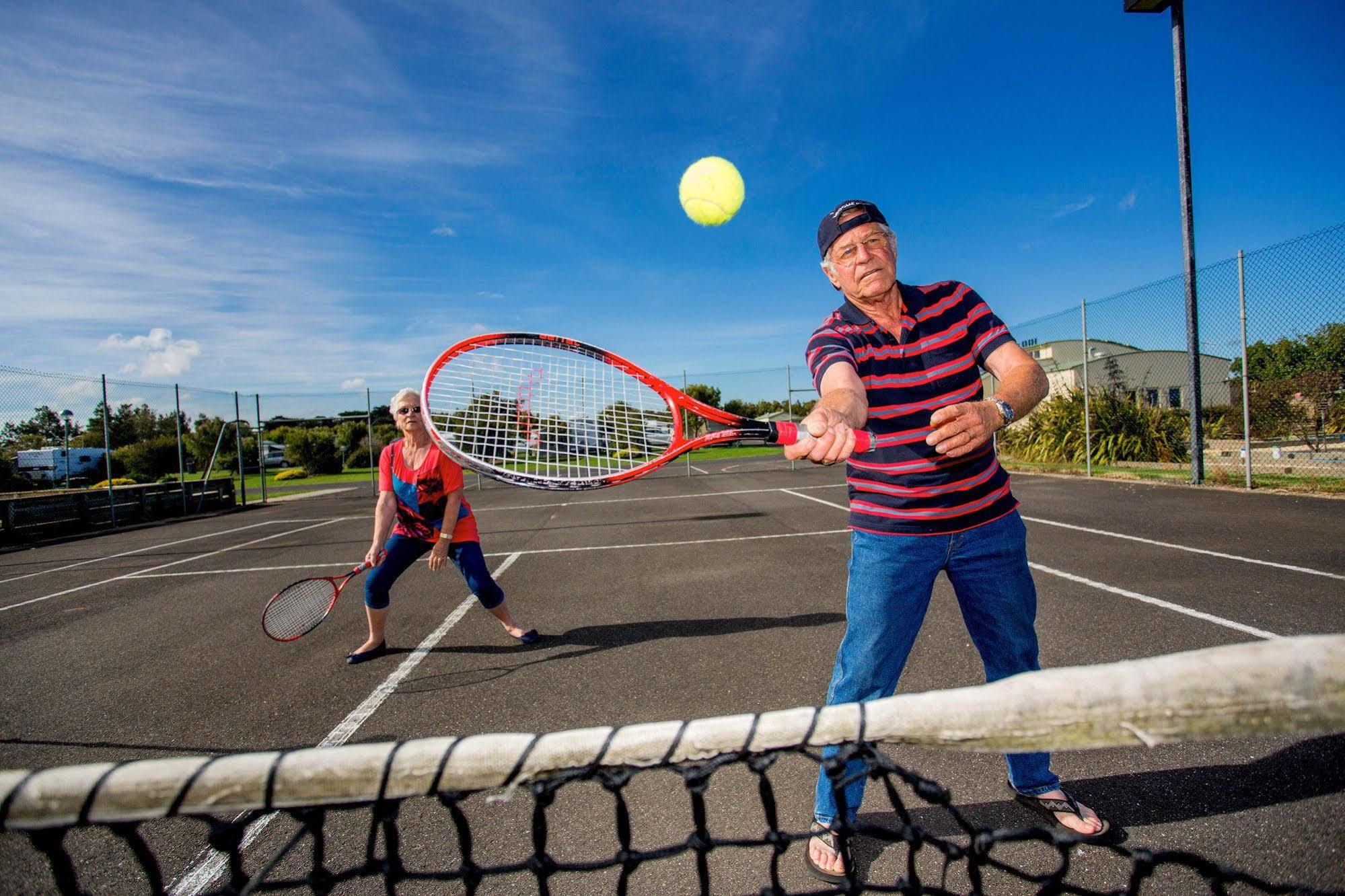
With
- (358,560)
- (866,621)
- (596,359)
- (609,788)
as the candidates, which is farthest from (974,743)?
(358,560)

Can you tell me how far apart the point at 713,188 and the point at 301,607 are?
447cm

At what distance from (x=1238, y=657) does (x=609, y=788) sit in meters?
1.23

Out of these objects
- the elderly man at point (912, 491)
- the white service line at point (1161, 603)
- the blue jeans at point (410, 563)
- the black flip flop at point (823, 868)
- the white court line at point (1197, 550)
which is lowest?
the black flip flop at point (823, 868)

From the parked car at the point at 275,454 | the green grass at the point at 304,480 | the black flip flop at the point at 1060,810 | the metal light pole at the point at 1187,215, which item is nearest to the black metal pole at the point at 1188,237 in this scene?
the metal light pole at the point at 1187,215

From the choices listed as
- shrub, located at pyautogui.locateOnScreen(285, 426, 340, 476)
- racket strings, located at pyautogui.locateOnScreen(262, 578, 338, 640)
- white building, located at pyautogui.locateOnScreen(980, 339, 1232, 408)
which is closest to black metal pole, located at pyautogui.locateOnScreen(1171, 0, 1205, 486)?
white building, located at pyautogui.locateOnScreen(980, 339, 1232, 408)

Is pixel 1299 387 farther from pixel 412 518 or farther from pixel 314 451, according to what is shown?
pixel 314 451

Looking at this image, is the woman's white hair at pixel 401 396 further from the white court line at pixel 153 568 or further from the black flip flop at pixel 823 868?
the white court line at pixel 153 568

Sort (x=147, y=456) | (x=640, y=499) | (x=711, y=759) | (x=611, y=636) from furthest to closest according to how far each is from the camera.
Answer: (x=147, y=456) → (x=640, y=499) → (x=611, y=636) → (x=711, y=759)

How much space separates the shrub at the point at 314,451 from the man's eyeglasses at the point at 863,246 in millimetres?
38666

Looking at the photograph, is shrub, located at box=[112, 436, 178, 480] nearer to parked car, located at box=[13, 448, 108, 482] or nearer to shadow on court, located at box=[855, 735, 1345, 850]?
parked car, located at box=[13, 448, 108, 482]

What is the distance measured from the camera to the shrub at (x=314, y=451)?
35.8m

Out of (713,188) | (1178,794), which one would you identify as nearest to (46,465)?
(713,188)

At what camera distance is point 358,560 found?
911 centimetres

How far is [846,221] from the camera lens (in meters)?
2.49
